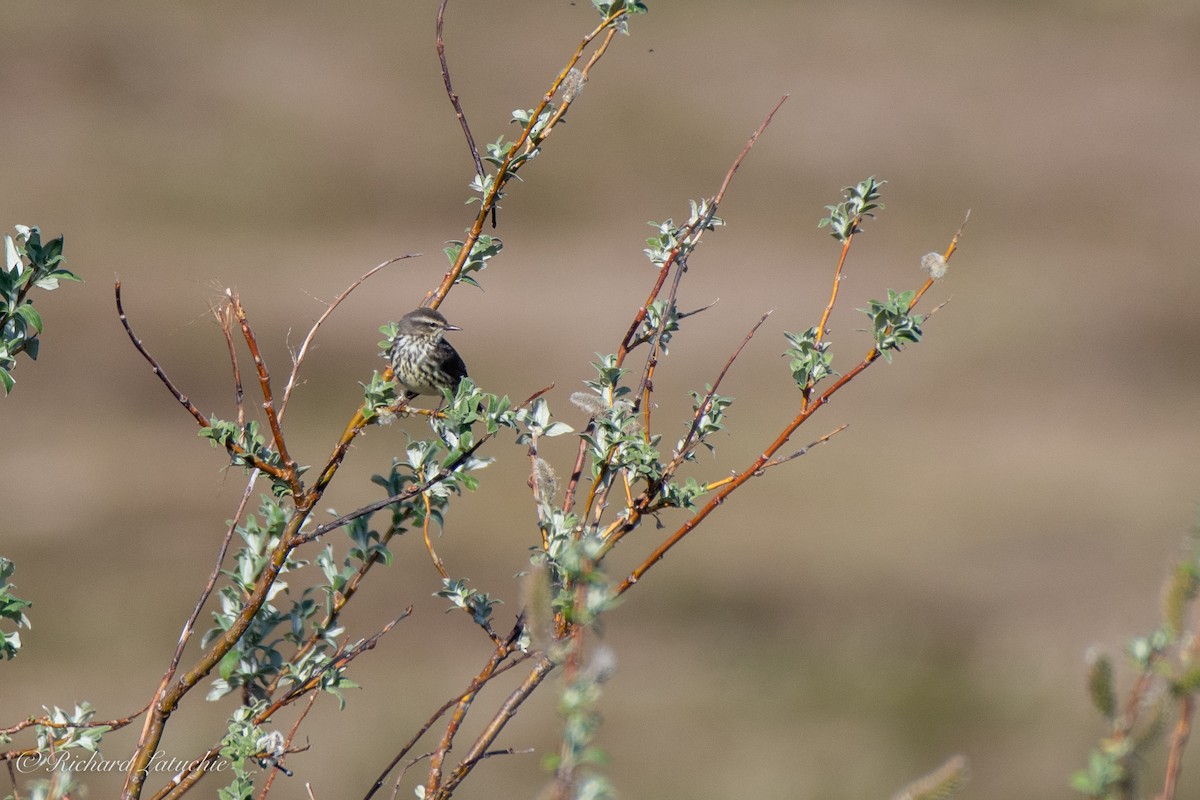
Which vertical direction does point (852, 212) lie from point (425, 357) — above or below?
below

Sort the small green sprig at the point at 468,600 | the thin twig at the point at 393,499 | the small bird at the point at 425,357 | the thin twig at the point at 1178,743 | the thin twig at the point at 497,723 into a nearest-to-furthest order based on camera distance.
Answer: the thin twig at the point at 1178,743 → the thin twig at the point at 497,723 → the thin twig at the point at 393,499 → the small green sprig at the point at 468,600 → the small bird at the point at 425,357

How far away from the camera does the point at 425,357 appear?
581 cm

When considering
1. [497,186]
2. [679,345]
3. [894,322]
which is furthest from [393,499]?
[679,345]

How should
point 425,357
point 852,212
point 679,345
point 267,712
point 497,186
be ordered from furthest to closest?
point 679,345 → point 425,357 → point 852,212 → point 497,186 → point 267,712

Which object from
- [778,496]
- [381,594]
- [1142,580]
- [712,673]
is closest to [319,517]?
[381,594]

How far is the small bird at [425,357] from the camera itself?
518 centimetres

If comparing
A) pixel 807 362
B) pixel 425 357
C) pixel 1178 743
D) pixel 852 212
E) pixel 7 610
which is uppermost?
pixel 425 357

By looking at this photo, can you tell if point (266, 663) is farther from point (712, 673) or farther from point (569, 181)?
point (569, 181)

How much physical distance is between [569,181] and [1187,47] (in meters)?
13.1

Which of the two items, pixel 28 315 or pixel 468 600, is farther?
pixel 468 600

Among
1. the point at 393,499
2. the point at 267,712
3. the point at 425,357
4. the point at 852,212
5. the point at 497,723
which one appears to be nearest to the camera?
the point at 497,723

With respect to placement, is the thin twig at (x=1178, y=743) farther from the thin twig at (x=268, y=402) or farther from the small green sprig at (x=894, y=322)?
the thin twig at (x=268, y=402)

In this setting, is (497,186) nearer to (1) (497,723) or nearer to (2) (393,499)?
(2) (393,499)

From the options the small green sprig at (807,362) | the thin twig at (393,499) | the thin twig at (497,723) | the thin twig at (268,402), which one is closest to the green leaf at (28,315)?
the thin twig at (268,402)
